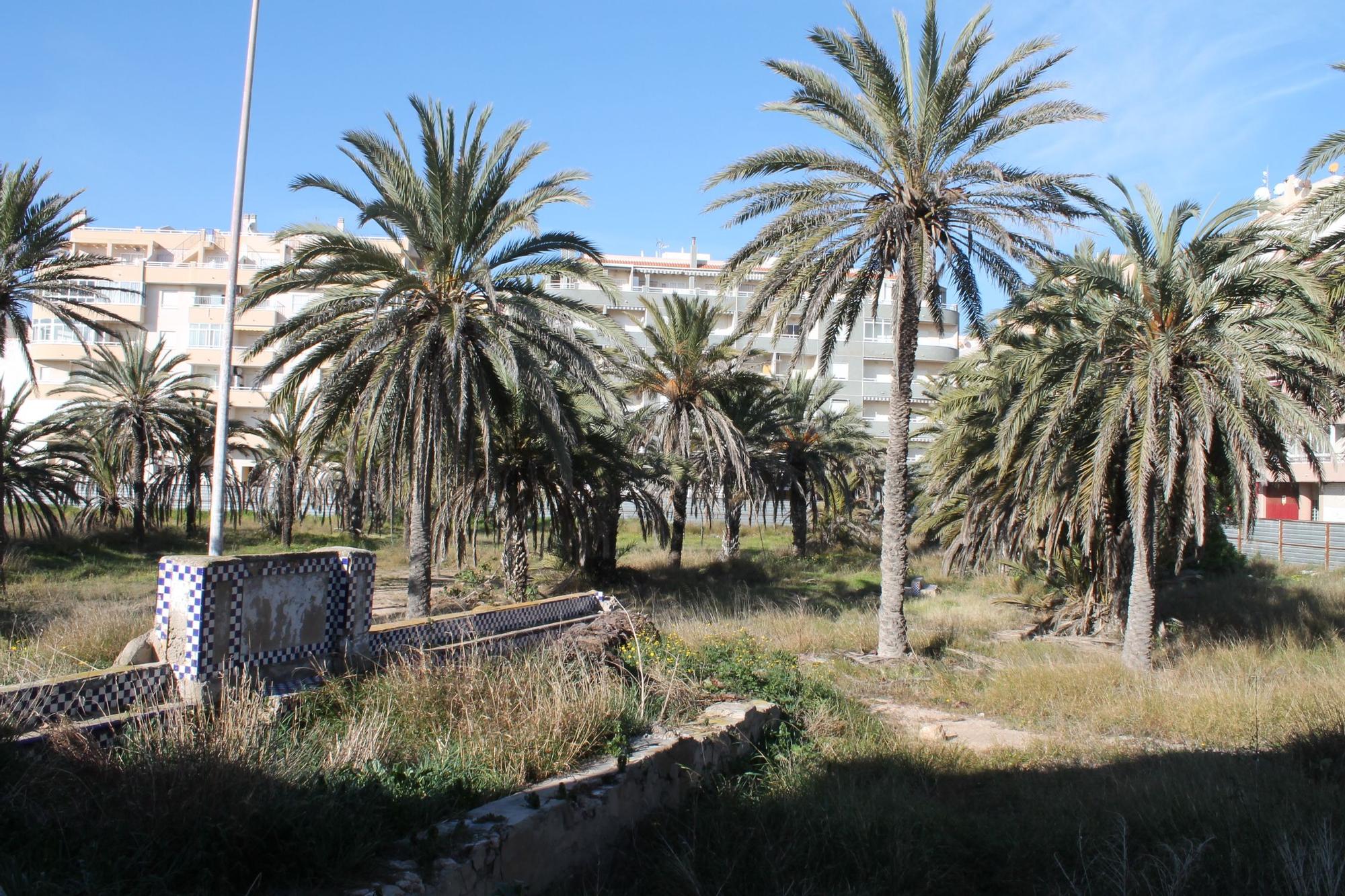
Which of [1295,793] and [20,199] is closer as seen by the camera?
[1295,793]

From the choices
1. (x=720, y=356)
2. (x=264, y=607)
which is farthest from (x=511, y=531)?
(x=264, y=607)

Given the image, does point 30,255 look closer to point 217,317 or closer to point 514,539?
point 514,539

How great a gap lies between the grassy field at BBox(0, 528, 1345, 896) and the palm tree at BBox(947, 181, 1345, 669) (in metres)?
2.67

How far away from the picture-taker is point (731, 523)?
29.9 meters

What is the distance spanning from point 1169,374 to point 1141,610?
3669 millimetres

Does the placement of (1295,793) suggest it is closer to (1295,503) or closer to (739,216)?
(739,216)

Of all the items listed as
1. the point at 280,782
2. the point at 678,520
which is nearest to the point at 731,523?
the point at 678,520

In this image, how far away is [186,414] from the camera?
29375 mm

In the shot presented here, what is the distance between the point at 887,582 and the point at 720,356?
1050 centimetres

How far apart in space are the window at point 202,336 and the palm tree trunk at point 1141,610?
5120cm

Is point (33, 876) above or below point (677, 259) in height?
below

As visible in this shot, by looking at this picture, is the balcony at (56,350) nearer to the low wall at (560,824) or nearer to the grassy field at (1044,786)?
the grassy field at (1044,786)

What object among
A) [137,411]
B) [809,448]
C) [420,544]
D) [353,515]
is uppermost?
[137,411]

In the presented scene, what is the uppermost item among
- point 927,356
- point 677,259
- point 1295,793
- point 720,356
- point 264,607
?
point 677,259
